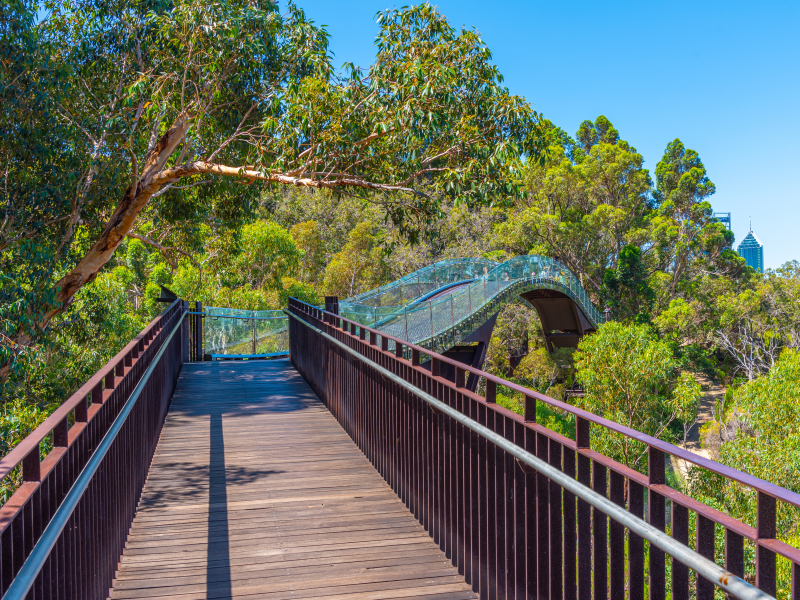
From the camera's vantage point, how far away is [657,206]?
58.1 metres

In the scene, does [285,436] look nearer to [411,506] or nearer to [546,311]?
[411,506]

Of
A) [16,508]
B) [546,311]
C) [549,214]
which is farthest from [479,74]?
[549,214]

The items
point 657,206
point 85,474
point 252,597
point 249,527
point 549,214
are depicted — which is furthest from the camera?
point 657,206

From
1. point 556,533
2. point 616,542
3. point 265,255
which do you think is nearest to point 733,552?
point 616,542

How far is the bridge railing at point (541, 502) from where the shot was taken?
1.85 metres

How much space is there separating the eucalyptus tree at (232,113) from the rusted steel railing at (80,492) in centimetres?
736

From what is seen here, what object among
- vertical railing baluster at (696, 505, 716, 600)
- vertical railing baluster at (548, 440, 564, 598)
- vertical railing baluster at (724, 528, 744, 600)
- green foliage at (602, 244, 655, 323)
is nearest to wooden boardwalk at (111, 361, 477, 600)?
vertical railing baluster at (548, 440, 564, 598)

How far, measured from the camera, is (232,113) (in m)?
14.5

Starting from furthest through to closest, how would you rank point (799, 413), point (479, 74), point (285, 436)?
point (799, 413), point (479, 74), point (285, 436)

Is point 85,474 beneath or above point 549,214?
beneath

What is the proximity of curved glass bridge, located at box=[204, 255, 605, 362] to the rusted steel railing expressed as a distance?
12520 millimetres

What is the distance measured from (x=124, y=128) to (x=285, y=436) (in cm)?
816

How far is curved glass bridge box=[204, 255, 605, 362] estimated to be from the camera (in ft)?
59.3

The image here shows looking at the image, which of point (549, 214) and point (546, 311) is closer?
point (546, 311)
